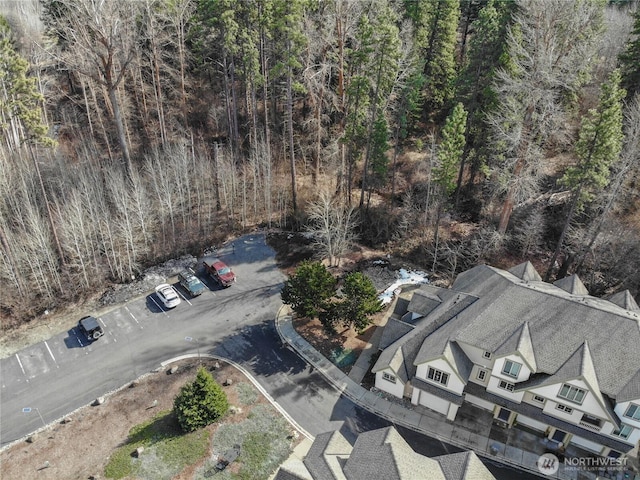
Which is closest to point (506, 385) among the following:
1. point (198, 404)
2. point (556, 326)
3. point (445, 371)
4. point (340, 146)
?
point (445, 371)

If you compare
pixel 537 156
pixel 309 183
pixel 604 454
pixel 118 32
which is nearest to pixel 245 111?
pixel 309 183

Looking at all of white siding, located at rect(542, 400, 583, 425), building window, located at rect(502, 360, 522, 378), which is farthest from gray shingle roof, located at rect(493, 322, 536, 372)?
white siding, located at rect(542, 400, 583, 425)

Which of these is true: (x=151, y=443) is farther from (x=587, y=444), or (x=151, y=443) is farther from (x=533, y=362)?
(x=587, y=444)

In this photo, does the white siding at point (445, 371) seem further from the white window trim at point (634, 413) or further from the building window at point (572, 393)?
the white window trim at point (634, 413)

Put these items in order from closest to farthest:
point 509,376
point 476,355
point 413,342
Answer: point 509,376 < point 476,355 < point 413,342

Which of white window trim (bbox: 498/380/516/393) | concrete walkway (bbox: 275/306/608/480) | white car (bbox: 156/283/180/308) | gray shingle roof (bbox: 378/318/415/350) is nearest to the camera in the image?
concrete walkway (bbox: 275/306/608/480)

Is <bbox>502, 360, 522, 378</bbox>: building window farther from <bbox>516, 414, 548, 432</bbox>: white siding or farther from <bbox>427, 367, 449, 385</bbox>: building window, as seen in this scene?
<bbox>427, 367, 449, 385</bbox>: building window
